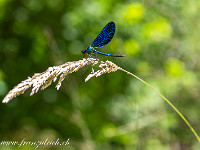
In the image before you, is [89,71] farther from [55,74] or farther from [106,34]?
[55,74]

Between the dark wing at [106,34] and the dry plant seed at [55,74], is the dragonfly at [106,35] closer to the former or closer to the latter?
the dark wing at [106,34]

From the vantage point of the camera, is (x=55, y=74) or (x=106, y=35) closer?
(x=55, y=74)

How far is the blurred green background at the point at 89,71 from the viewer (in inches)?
166

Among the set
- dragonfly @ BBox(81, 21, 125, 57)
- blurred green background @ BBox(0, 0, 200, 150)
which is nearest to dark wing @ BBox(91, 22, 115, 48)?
dragonfly @ BBox(81, 21, 125, 57)

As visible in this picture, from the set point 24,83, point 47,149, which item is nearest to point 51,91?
point 47,149

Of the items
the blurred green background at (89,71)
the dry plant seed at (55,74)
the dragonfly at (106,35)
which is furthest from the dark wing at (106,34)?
the blurred green background at (89,71)

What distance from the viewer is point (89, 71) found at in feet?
14.7

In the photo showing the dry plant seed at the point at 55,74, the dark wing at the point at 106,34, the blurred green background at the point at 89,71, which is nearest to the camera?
the dry plant seed at the point at 55,74

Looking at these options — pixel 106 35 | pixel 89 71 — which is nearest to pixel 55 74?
pixel 106 35

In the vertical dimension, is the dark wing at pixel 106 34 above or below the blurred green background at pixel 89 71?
below

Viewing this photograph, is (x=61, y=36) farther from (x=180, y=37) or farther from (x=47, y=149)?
(x=180, y=37)

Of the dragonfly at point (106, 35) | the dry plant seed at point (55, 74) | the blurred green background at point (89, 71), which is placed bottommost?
the dry plant seed at point (55, 74)

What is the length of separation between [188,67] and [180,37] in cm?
62

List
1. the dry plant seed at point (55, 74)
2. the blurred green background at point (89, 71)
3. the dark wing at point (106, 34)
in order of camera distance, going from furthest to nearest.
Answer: the blurred green background at point (89, 71) → the dark wing at point (106, 34) → the dry plant seed at point (55, 74)
